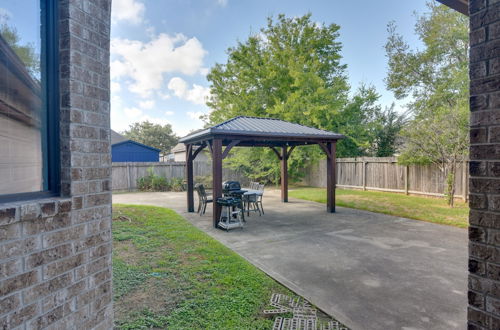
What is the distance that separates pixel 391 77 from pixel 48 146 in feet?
54.5

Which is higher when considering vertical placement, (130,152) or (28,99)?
(130,152)

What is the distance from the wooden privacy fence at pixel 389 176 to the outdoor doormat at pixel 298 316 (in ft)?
31.7

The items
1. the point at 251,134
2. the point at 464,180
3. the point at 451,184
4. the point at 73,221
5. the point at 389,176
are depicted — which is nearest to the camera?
the point at 73,221

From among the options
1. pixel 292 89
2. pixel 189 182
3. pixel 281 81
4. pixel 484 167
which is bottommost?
pixel 189 182

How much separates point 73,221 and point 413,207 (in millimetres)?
10093

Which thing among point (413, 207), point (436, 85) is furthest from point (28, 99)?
point (436, 85)

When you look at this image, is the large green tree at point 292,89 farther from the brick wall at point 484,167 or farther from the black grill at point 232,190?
the brick wall at point 484,167

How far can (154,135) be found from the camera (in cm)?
3784

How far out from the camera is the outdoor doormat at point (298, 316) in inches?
104

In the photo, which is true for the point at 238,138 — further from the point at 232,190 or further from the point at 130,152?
the point at 130,152

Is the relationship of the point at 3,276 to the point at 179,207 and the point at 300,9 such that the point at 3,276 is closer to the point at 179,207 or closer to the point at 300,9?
the point at 179,207

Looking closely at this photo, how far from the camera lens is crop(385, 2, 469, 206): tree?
910 centimetres

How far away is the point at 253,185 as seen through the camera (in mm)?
10133

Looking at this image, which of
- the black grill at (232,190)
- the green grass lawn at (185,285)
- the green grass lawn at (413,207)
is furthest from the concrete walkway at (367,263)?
the black grill at (232,190)
